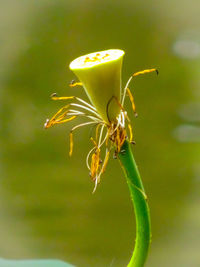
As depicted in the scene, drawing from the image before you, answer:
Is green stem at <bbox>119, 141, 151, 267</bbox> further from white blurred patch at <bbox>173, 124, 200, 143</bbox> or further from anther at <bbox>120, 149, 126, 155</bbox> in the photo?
white blurred patch at <bbox>173, 124, 200, 143</bbox>

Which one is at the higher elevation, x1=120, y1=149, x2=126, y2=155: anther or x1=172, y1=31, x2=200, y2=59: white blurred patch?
x1=120, y1=149, x2=126, y2=155: anther

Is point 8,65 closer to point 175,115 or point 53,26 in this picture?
point 53,26

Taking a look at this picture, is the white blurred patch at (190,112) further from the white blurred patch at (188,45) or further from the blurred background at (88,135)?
the white blurred patch at (188,45)

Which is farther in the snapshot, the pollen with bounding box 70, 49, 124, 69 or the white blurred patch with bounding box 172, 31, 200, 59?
the white blurred patch with bounding box 172, 31, 200, 59

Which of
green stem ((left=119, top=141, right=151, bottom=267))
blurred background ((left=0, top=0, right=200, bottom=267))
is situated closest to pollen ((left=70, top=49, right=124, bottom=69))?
green stem ((left=119, top=141, right=151, bottom=267))

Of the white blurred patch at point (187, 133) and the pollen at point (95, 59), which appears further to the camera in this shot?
the white blurred patch at point (187, 133)

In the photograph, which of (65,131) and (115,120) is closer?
(115,120)

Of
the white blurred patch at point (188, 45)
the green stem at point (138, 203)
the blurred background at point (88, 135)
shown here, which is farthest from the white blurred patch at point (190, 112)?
the green stem at point (138, 203)

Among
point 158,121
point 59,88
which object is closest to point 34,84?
point 59,88
